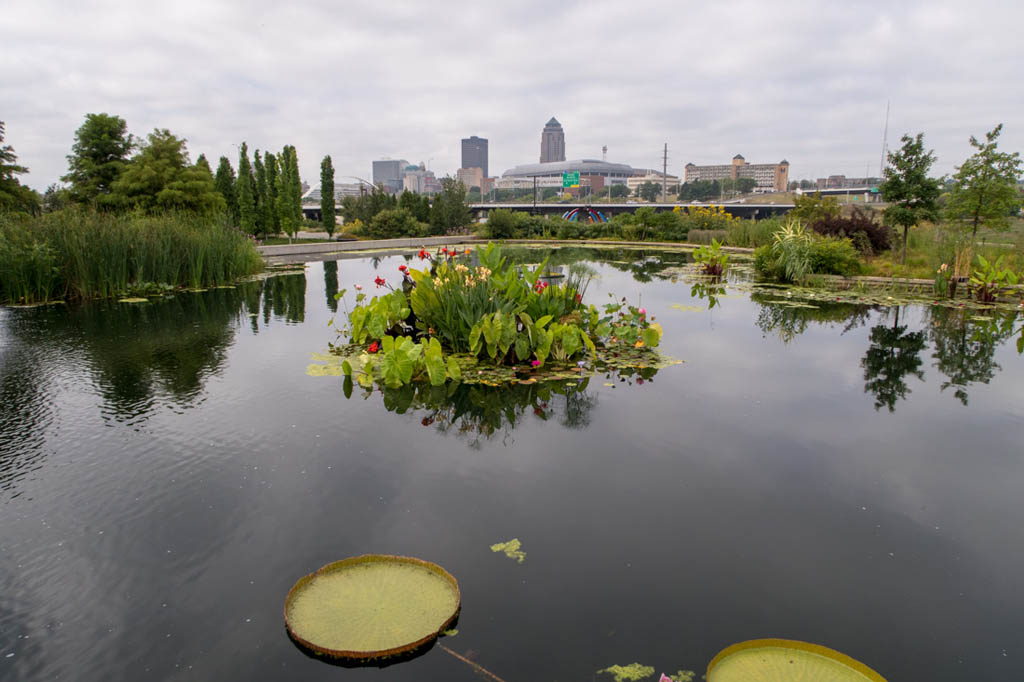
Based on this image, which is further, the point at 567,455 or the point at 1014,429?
the point at 1014,429

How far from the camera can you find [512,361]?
7.07 meters

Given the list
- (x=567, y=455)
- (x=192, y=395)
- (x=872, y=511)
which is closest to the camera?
(x=872, y=511)

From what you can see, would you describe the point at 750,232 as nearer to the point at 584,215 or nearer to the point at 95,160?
the point at 95,160

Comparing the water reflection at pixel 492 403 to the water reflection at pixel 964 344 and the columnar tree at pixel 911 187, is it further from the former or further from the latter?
the columnar tree at pixel 911 187

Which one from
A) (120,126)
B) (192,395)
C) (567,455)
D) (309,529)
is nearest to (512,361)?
(567,455)

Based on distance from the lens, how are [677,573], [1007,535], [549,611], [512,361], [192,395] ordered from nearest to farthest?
[549,611]
[677,573]
[1007,535]
[192,395]
[512,361]

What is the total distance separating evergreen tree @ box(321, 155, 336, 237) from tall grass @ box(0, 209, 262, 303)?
21.8 m

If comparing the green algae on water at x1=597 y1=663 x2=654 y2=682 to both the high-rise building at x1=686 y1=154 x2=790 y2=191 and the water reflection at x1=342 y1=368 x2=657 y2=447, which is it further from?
the high-rise building at x1=686 y1=154 x2=790 y2=191

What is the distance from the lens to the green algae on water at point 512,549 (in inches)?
126

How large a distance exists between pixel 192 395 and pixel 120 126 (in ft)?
86.0

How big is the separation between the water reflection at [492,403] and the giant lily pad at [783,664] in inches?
102

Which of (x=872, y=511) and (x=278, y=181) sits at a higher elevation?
(x=278, y=181)

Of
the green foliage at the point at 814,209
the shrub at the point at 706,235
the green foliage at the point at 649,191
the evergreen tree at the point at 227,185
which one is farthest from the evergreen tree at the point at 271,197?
the green foliage at the point at 649,191

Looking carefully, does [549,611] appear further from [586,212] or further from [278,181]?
[586,212]
